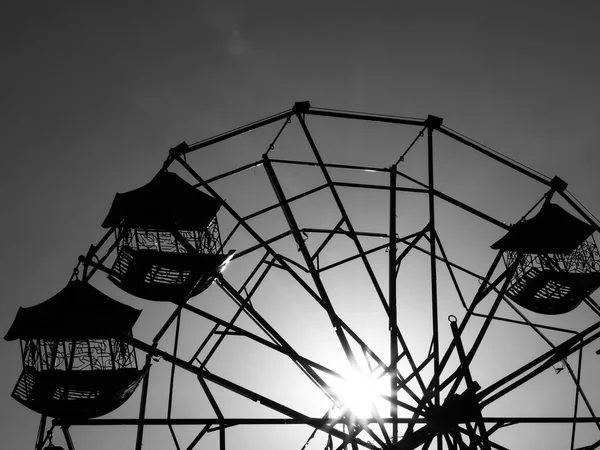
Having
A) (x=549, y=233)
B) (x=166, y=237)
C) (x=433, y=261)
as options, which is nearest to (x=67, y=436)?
(x=166, y=237)

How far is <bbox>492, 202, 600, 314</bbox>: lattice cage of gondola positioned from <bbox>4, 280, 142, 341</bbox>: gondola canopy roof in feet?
29.7

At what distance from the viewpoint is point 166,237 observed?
15.8 m

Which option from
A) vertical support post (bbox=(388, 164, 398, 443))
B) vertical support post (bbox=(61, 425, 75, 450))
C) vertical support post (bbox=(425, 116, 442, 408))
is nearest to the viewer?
vertical support post (bbox=(61, 425, 75, 450))

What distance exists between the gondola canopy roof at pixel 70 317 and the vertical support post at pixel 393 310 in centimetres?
592

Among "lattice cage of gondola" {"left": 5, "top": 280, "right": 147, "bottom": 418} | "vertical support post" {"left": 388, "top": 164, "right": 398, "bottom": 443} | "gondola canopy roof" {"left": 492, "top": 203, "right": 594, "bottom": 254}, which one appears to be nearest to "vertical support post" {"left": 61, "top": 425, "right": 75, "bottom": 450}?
"lattice cage of gondola" {"left": 5, "top": 280, "right": 147, "bottom": 418}

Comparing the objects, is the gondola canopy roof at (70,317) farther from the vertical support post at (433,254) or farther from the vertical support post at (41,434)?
the vertical support post at (433,254)

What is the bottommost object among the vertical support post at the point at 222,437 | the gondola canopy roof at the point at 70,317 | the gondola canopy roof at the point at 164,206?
the vertical support post at the point at 222,437

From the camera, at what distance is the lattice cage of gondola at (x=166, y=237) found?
13.9m

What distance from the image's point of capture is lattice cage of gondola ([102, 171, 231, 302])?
13.9m

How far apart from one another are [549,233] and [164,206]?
28.4ft

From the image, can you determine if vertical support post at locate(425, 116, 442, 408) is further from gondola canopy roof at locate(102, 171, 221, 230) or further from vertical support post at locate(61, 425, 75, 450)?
vertical support post at locate(61, 425, 75, 450)

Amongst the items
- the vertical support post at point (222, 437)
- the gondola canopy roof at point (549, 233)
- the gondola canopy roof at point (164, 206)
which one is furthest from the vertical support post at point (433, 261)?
the gondola canopy roof at point (164, 206)

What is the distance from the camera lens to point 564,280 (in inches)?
628

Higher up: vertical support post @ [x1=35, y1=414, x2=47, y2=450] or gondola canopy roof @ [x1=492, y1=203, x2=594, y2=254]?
gondola canopy roof @ [x1=492, y1=203, x2=594, y2=254]
